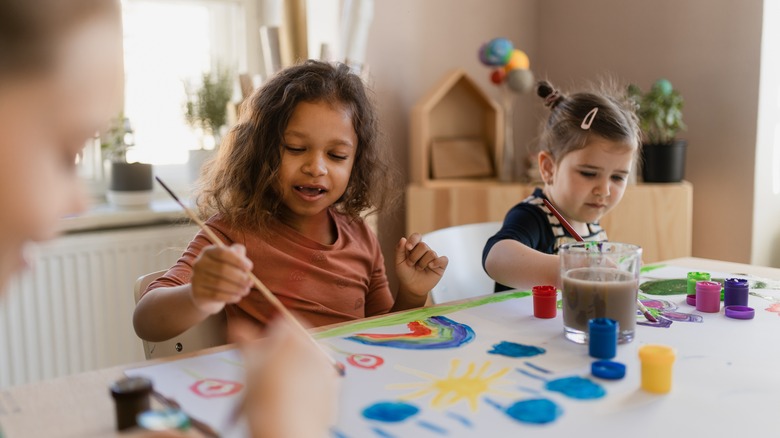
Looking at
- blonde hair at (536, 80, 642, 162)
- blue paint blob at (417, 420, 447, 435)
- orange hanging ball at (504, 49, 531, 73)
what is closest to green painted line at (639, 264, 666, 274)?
blonde hair at (536, 80, 642, 162)

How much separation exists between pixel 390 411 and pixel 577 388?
0.20 meters

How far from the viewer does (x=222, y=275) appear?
2.54ft

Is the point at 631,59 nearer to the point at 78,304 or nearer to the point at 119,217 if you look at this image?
the point at 119,217

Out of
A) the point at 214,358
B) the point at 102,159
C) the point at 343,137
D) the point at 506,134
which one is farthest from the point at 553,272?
the point at 102,159

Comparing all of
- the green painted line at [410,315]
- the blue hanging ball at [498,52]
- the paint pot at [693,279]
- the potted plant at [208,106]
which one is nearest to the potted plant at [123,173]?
the potted plant at [208,106]

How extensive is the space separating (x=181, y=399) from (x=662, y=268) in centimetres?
98

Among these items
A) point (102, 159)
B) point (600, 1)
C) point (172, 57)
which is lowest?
point (102, 159)

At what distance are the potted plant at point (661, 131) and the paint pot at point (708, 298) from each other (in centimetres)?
110

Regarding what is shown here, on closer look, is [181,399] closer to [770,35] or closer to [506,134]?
[506,134]

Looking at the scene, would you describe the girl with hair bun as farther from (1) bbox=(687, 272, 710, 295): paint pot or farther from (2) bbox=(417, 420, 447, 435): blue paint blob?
(2) bbox=(417, 420, 447, 435): blue paint blob

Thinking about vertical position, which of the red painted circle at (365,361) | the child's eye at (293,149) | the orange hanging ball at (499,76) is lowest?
the red painted circle at (365,361)

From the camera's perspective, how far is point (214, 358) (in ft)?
2.60

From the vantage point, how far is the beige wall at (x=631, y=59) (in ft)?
6.80

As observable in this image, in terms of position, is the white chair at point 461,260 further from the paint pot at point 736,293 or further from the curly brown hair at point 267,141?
the paint pot at point 736,293
